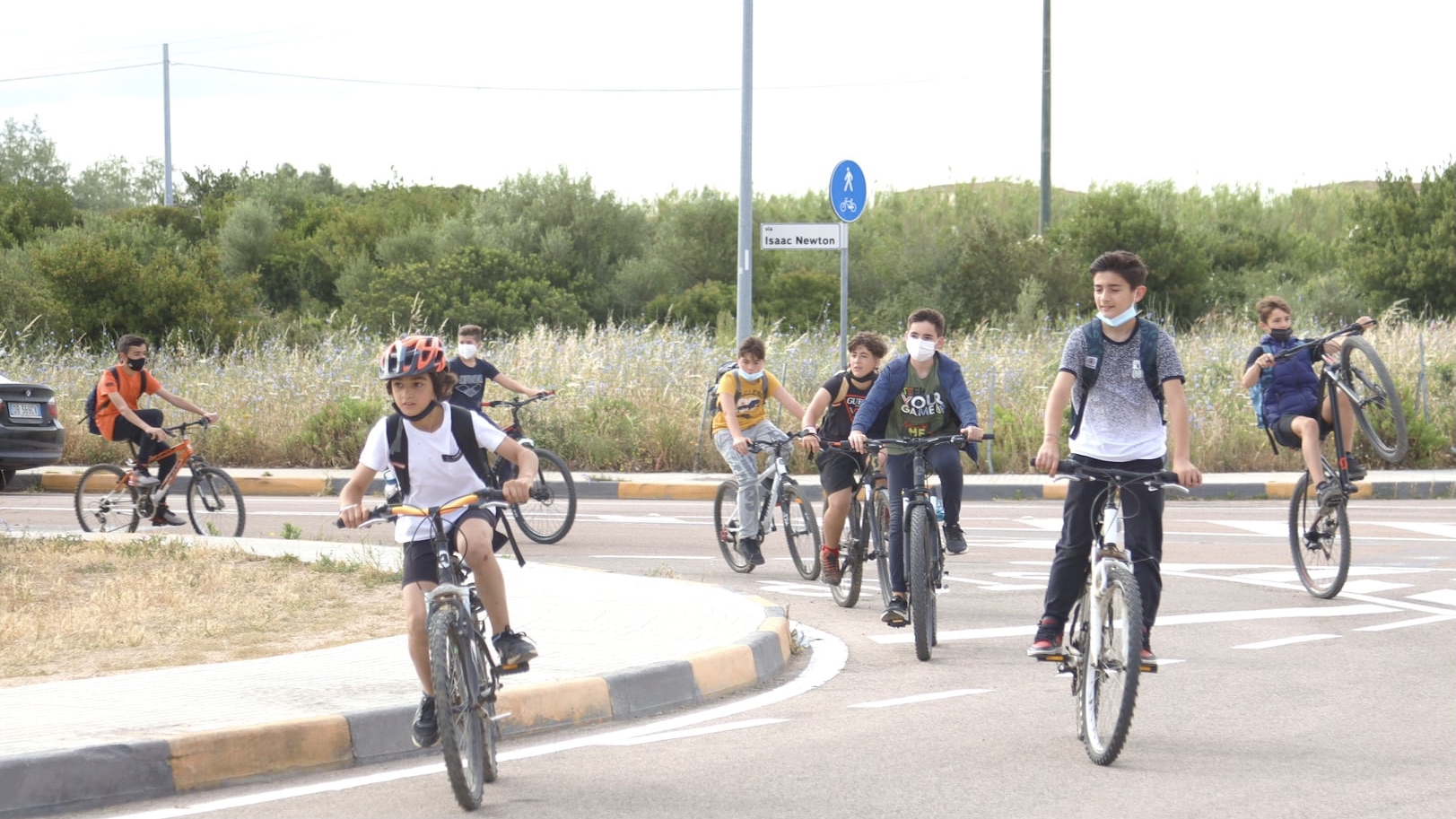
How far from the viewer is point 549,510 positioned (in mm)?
14000

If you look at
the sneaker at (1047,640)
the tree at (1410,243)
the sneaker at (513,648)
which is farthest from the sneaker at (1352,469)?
the tree at (1410,243)

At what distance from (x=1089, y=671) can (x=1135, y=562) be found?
0.54 m

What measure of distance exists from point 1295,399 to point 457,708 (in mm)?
7107

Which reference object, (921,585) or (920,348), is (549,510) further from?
(921,585)

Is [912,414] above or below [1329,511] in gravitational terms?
above

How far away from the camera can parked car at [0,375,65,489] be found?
1822 centimetres

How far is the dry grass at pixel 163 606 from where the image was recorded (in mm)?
7832

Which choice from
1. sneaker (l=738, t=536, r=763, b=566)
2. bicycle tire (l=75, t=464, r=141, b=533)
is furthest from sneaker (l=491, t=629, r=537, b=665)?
bicycle tire (l=75, t=464, r=141, b=533)

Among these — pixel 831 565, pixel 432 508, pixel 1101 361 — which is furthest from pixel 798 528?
pixel 432 508

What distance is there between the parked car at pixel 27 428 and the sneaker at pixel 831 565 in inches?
453

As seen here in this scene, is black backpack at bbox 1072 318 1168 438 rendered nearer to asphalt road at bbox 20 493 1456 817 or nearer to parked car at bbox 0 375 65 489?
asphalt road at bbox 20 493 1456 817

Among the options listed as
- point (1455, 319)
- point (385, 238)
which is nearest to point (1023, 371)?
point (1455, 319)

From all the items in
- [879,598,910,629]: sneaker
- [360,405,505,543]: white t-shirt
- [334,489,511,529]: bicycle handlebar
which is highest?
[360,405,505,543]: white t-shirt

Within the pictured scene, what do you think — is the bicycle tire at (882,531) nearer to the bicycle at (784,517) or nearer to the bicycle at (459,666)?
the bicycle at (784,517)
